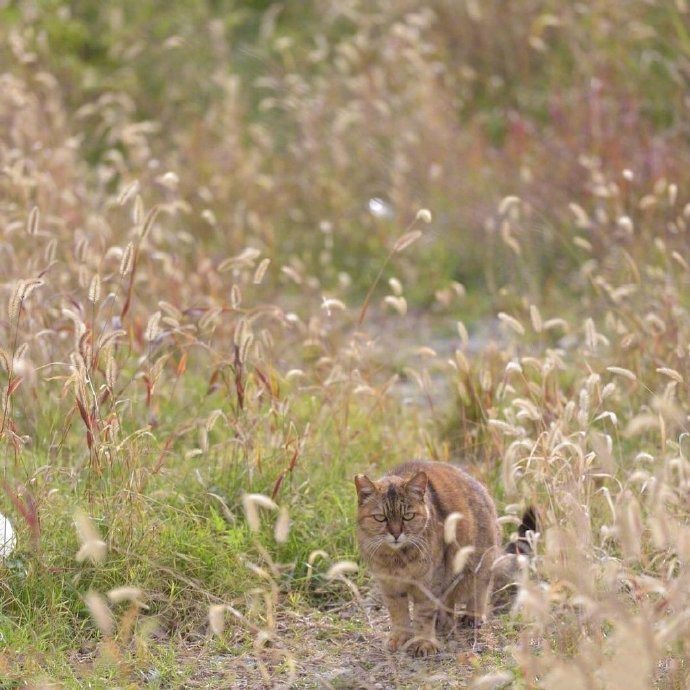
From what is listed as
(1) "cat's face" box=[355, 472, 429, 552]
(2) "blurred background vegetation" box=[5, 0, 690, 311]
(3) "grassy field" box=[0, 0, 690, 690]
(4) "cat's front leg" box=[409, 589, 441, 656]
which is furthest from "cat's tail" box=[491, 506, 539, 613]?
(2) "blurred background vegetation" box=[5, 0, 690, 311]

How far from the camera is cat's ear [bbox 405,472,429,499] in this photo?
3973 millimetres

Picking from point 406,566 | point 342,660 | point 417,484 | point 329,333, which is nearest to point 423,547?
point 406,566

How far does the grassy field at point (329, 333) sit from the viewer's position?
154 inches

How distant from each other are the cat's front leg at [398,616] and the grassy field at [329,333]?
8 centimetres

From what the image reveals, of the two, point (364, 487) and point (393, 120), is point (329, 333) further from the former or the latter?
point (393, 120)

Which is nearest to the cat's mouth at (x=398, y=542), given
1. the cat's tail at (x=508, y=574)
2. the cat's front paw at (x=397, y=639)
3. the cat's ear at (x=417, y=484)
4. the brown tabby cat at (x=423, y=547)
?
the brown tabby cat at (x=423, y=547)

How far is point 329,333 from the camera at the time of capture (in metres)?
Result: 6.56

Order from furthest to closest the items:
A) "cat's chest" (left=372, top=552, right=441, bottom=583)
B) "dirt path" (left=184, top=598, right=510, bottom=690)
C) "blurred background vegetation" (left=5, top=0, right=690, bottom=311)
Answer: "blurred background vegetation" (left=5, top=0, right=690, bottom=311) < "cat's chest" (left=372, top=552, right=441, bottom=583) < "dirt path" (left=184, top=598, right=510, bottom=690)

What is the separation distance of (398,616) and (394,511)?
346 mm

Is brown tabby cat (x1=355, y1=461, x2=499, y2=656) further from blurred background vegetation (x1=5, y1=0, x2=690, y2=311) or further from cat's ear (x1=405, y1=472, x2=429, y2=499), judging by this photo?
blurred background vegetation (x1=5, y1=0, x2=690, y2=311)

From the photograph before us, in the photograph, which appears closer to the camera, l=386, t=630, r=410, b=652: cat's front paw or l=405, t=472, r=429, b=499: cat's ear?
l=405, t=472, r=429, b=499: cat's ear

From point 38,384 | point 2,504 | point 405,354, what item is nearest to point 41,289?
point 38,384

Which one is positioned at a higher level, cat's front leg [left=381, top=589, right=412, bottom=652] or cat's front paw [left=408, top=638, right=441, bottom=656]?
cat's front leg [left=381, top=589, right=412, bottom=652]

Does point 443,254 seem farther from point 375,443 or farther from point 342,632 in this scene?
point 342,632
